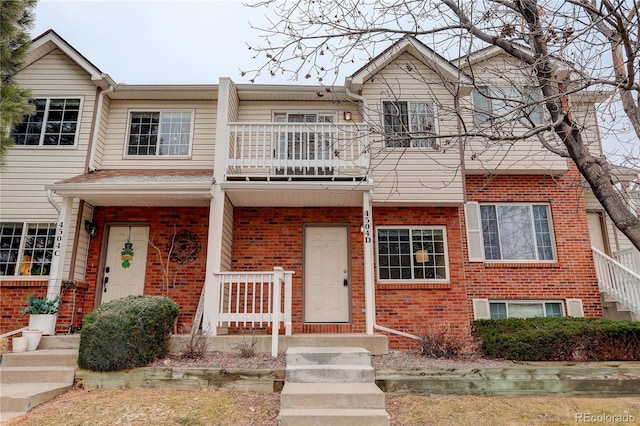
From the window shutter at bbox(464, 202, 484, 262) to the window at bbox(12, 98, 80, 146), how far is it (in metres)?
9.53

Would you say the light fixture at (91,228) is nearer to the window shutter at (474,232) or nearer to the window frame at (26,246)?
the window frame at (26,246)

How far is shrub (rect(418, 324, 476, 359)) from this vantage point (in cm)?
643

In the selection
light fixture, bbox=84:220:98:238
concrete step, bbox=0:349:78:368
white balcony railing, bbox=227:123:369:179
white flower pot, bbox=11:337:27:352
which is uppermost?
white balcony railing, bbox=227:123:369:179

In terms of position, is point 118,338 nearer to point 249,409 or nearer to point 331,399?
point 249,409

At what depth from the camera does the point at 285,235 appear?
29.8 feet

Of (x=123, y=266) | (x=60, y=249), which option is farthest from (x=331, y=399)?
(x=60, y=249)

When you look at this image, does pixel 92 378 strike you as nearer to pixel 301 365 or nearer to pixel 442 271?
pixel 301 365

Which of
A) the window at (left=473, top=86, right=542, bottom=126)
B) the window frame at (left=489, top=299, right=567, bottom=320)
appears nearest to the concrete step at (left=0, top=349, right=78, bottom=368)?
the window at (left=473, top=86, right=542, bottom=126)

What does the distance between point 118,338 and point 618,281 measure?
10.3m

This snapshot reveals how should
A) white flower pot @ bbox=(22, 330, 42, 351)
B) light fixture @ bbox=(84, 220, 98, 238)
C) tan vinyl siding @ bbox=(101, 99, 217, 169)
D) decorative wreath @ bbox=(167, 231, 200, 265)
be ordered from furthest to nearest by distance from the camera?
tan vinyl siding @ bbox=(101, 99, 217, 169) < decorative wreath @ bbox=(167, 231, 200, 265) < light fixture @ bbox=(84, 220, 98, 238) < white flower pot @ bbox=(22, 330, 42, 351)

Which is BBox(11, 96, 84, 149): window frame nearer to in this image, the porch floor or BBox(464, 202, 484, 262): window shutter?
the porch floor

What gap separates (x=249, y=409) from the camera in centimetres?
474

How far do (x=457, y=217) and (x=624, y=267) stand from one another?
3803 millimetres

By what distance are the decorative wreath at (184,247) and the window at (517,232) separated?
273 inches
